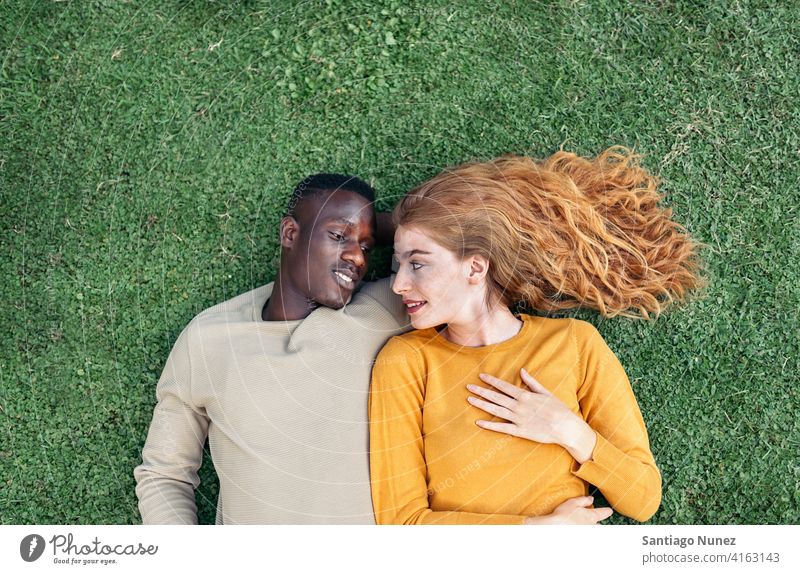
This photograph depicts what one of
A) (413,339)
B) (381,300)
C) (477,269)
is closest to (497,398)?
(413,339)

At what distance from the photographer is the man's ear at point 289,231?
307cm

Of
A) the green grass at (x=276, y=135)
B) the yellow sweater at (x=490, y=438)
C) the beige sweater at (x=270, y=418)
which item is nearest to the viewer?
the yellow sweater at (x=490, y=438)

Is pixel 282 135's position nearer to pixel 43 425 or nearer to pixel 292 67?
Answer: pixel 292 67

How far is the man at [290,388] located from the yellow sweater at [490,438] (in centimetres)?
15

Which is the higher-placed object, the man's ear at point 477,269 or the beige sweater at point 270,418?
the man's ear at point 477,269

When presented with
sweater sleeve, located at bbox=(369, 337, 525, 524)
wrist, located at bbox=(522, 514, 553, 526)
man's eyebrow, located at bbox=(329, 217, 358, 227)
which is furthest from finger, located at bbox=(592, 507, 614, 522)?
man's eyebrow, located at bbox=(329, 217, 358, 227)

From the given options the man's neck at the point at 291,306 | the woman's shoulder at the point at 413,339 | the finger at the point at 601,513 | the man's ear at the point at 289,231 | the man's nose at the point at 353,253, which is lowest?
the finger at the point at 601,513

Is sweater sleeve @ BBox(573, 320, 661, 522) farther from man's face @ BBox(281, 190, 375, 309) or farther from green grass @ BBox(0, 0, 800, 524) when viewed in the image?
man's face @ BBox(281, 190, 375, 309)

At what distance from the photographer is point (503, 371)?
295cm

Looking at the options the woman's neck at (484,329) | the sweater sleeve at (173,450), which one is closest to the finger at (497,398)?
the woman's neck at (484,329)

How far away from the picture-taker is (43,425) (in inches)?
132

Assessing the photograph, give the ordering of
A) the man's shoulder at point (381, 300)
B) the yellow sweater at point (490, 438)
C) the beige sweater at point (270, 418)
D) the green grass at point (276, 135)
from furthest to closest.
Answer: the green grass at point (276, 135) < the man's shoulder at point (381, 300) < the beige sweater at point (270, 418) < the yellow sweater at point (490, 438)

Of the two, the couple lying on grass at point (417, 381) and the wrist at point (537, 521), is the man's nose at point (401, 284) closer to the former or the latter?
the couple lying on grass at point (417, 381)

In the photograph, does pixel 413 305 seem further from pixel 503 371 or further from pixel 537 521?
pixel 537 521
